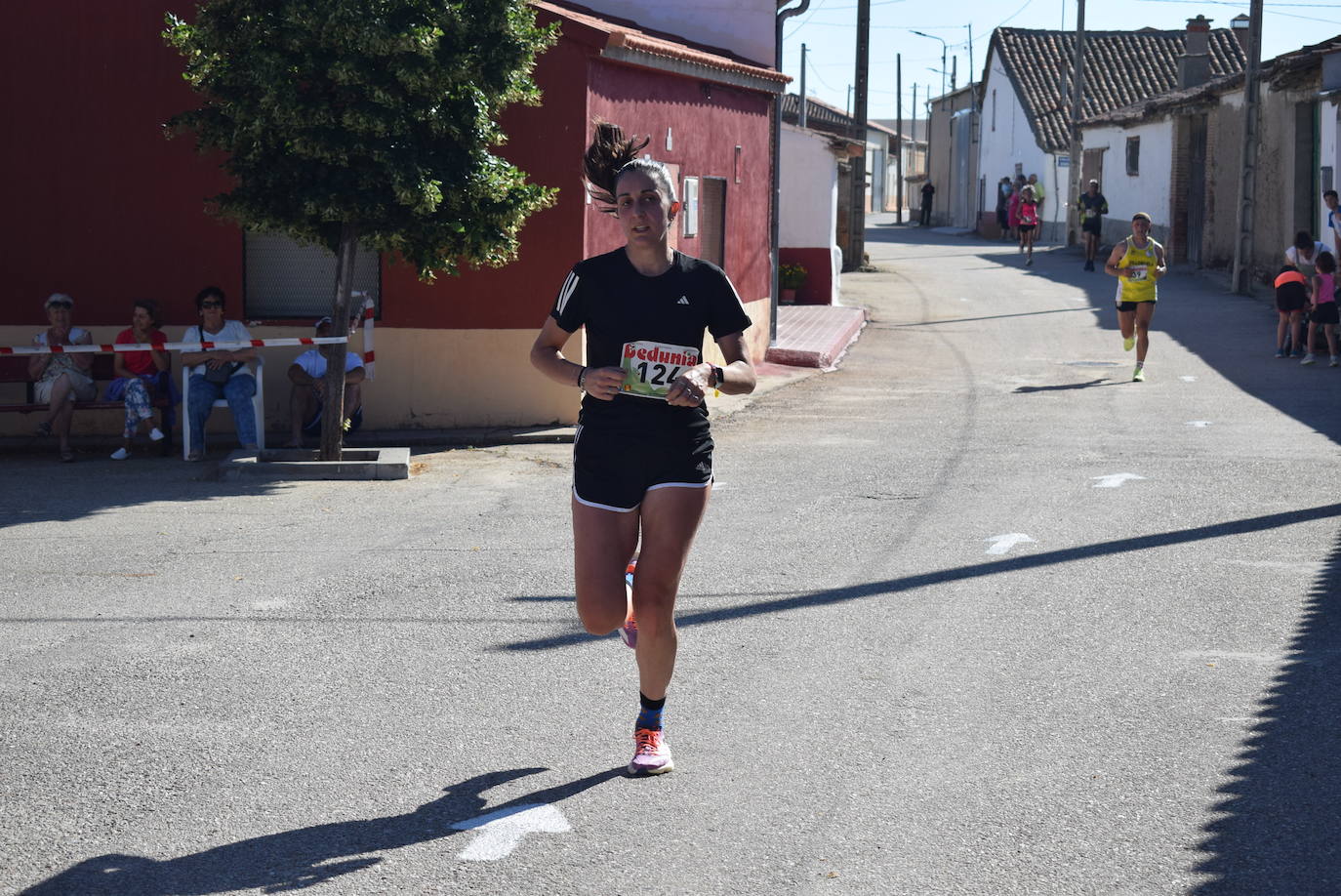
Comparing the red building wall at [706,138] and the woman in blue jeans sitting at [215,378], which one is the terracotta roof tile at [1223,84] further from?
the woman in blue jeans sitting at [215,378]

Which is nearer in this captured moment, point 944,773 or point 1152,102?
point 944,773

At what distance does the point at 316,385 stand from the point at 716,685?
24.2ft

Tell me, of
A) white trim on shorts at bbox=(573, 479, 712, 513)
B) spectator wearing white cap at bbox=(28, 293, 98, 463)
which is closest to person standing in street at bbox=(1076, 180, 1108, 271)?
spectator wearing white cap at bbox=(28, 293, 98, 463)

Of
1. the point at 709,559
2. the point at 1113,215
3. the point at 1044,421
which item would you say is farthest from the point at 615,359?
the point at 1113,215

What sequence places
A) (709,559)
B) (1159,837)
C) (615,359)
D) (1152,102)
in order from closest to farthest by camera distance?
(1159,837), (615,359), (709,559), (1152,102)

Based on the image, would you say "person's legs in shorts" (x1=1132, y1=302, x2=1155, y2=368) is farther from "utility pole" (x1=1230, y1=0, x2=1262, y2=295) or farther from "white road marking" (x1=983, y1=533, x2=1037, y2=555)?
"utility pole" (x1=1230, y1=0, x2=1262, y2=295)

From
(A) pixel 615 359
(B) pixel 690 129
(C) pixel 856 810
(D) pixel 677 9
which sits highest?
(D) pixel 677 9

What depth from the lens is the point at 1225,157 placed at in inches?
1262

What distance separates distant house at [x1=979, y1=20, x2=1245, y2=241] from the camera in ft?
165

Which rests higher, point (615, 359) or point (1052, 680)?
point (615, 359)

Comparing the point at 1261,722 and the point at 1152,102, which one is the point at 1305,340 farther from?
the point at 1152,102

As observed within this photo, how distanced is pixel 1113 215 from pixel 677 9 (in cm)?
2689

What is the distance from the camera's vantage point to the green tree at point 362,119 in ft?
35.1

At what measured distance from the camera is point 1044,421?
1384 cm
